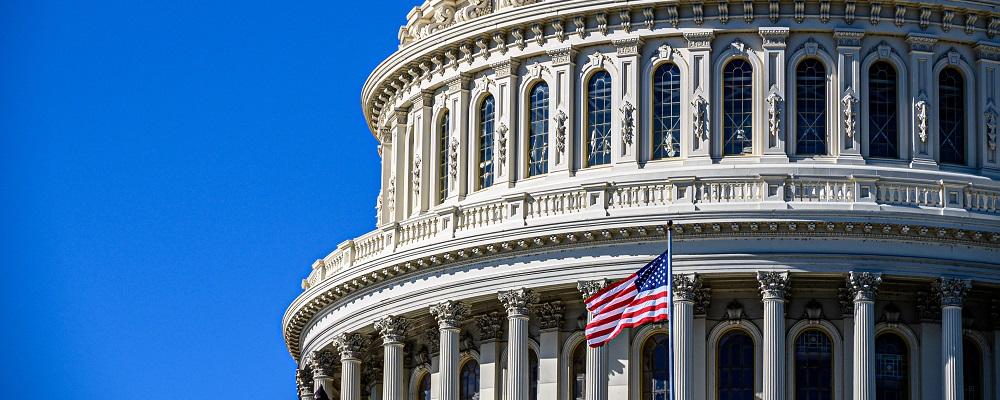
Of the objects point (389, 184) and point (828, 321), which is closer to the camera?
point (828, 321)

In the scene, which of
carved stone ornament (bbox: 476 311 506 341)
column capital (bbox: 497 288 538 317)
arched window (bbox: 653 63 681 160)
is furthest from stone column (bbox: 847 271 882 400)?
carved stone ornament (bbox: 476 311 506 341)

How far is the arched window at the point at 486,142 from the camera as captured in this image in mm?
85250

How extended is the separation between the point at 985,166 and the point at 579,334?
11.2m

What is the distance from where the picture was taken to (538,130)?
277ft

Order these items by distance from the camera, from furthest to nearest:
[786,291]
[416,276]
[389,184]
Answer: [389,184] < [416,276] < [786,291]

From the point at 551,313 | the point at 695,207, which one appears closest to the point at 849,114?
the point at 695,207

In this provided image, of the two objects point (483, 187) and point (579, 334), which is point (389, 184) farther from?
point (579, 334)

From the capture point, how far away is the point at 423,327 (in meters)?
84.4

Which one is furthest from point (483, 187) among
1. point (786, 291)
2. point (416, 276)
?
point (786, 291)

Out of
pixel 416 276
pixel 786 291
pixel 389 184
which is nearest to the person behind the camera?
pixel 786 291

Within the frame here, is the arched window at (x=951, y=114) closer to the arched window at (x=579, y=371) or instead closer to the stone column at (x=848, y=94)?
the stone column at (x=848, y=94)

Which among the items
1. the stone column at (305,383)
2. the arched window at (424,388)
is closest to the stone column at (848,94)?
the arched window at (424,388)

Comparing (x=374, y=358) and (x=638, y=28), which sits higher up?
(x=638, y=28)

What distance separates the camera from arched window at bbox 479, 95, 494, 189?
280ft
